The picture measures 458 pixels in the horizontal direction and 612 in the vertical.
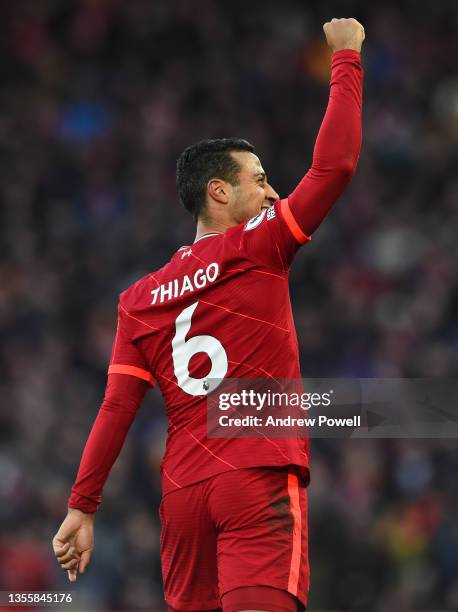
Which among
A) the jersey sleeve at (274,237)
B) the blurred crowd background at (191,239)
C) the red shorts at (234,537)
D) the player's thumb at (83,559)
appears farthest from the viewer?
the blurred crowd background at (191,239)

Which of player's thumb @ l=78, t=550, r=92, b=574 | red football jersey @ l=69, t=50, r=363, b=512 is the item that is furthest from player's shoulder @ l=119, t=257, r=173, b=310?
player's thumb @ l=78, t=550, r=92, b=574

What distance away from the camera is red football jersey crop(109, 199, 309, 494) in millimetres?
3141

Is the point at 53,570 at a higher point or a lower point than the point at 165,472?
higher

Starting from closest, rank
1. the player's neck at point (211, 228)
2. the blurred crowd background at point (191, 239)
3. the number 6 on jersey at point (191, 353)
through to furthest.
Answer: the number 6 on jersey at point (191, 353), the player's neck at point (211, 228), the blurred crowd background at point (191, 239)

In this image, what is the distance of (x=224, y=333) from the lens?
3.23m

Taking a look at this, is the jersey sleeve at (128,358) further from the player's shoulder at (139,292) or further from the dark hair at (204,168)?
the dark hair at (204,168)

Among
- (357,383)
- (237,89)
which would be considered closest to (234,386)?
(357,383)

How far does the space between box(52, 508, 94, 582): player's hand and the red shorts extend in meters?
0.25

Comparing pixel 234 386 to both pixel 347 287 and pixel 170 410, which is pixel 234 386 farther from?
pixel 347 287

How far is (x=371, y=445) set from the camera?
797cm

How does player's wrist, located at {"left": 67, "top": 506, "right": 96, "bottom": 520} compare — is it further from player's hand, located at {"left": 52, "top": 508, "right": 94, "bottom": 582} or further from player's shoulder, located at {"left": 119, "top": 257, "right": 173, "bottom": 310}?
player's shoulder, located at {"left": 119, "top": 257, "right": 173, "bottom": 310}

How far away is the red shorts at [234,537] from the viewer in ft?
9.83

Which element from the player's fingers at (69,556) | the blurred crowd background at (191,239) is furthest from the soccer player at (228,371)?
the blurred crowd background at (191,239)

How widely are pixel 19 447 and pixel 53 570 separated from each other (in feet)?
4.44
